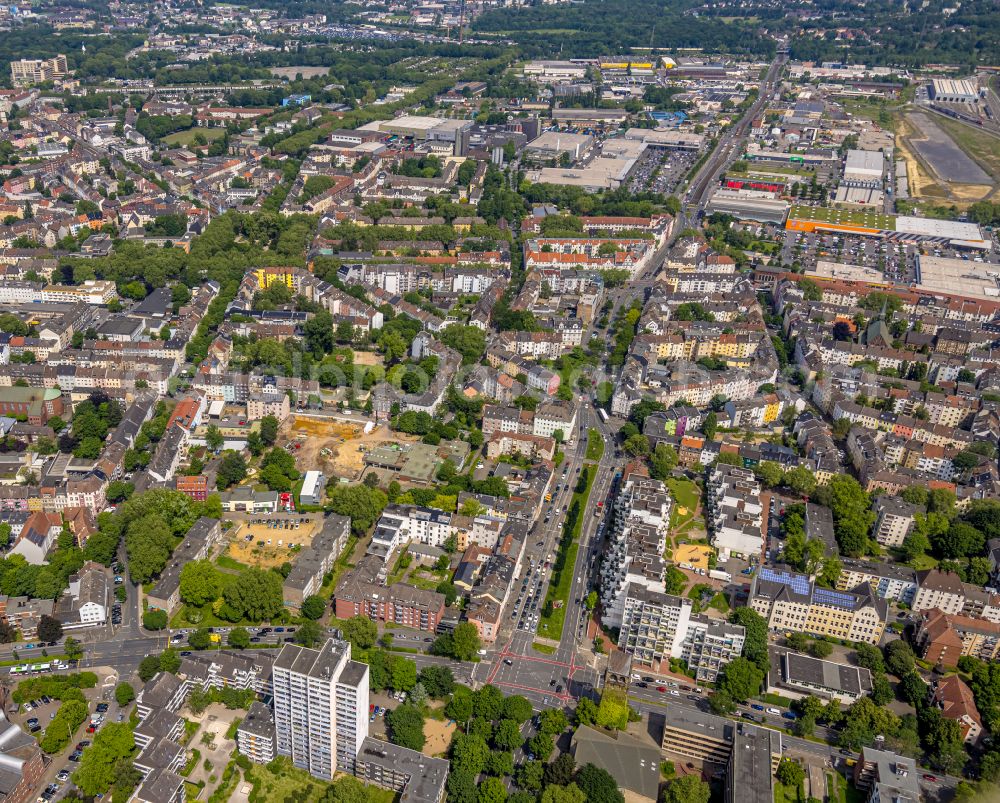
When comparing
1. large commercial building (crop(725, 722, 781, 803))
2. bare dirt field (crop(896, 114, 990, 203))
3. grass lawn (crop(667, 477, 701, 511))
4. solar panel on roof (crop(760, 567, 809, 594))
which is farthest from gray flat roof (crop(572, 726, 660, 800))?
bare dirt field (crop(896, 114, 990, 203))

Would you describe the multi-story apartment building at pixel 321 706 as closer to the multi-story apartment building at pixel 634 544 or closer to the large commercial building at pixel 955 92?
the multi-story apartment building at pixel 634 544

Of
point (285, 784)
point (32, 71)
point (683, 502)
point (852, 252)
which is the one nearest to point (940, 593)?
point (683, 502)

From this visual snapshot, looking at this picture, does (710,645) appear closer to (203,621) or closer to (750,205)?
(203,621)

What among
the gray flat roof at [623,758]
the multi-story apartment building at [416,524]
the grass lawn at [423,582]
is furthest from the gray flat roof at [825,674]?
the multi-story apartment building at [416,524]

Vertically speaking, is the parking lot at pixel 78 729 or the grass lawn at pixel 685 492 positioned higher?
the grass lawn at pixel 685 492

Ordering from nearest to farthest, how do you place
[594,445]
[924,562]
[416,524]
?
[416,524] → [924,562] → [594,445]

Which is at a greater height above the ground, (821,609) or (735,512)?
(735,512)
